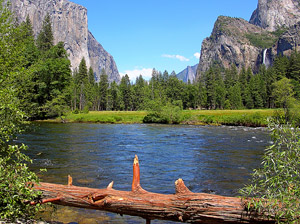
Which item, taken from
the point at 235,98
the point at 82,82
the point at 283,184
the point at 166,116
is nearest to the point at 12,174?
the point at 283,184

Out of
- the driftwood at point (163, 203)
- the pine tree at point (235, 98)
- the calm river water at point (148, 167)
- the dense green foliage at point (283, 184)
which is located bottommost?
the calm river water at point (148, 167)

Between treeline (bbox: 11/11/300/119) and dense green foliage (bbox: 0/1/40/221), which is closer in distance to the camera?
dense green foliage (bbox: 0/1/40/221)

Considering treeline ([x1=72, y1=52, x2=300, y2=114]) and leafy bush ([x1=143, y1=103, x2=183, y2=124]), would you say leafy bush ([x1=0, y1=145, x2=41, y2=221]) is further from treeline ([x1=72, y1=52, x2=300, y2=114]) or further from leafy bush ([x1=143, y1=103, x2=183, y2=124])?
treeline ([x1=72, y1=52, x2=300, y2=114])

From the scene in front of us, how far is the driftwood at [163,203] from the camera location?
183 inches

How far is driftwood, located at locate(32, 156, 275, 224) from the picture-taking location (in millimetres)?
4645

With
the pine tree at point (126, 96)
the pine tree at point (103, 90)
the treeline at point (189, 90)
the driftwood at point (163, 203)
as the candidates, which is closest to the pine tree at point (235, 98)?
the treeline at point (189, 90)

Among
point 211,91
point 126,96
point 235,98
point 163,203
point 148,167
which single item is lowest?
point 148,167

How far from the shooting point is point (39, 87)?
48250mm

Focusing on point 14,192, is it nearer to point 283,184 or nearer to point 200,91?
point 283,184

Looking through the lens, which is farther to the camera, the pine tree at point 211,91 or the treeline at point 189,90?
the pine tree at point 211,91

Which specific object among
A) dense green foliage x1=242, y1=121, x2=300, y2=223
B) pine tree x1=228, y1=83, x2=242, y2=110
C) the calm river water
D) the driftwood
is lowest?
the calm river water

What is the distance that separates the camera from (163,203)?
5.11 metres

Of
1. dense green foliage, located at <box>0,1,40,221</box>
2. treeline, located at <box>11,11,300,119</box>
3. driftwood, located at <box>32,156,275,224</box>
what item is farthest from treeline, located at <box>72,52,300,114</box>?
driftwood, located at <box>32,156,275,224</box>

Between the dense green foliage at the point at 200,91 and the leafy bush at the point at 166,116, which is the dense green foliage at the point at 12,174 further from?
the dense green foliage at the point at 200,91
